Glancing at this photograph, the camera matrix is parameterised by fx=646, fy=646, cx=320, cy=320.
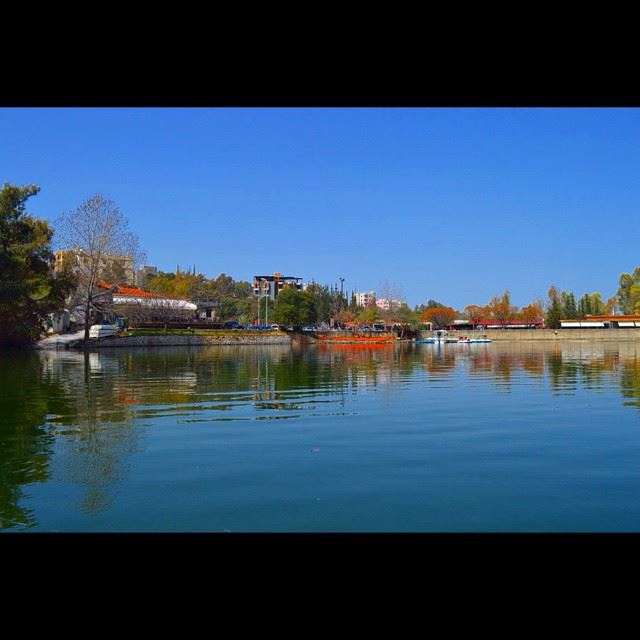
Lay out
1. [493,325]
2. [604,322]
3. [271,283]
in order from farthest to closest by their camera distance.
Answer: [271,283] < [493,325] < [604,322]

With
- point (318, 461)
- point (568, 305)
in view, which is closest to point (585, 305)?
point (568, 305)

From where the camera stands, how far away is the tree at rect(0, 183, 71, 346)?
25.9 metres

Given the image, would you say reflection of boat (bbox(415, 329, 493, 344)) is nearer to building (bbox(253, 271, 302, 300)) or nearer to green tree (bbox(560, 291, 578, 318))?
green tree (bbox(560, 291, 578, 318))

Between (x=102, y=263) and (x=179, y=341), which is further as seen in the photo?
(x=179, y=341)

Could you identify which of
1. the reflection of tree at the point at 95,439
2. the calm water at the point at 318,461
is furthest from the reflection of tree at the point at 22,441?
the reflection of tree at the point at 95,439

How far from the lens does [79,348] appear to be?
31.0 m

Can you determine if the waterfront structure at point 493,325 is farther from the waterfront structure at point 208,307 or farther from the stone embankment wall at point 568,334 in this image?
the waterfront structure at point 208,307

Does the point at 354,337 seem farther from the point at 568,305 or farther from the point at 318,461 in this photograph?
the point at 318,461

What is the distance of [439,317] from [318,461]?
3323 inches

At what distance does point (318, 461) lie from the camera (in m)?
5.80

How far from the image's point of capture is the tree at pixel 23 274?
25938 mm

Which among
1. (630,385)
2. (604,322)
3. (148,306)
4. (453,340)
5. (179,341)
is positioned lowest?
(453,340)
